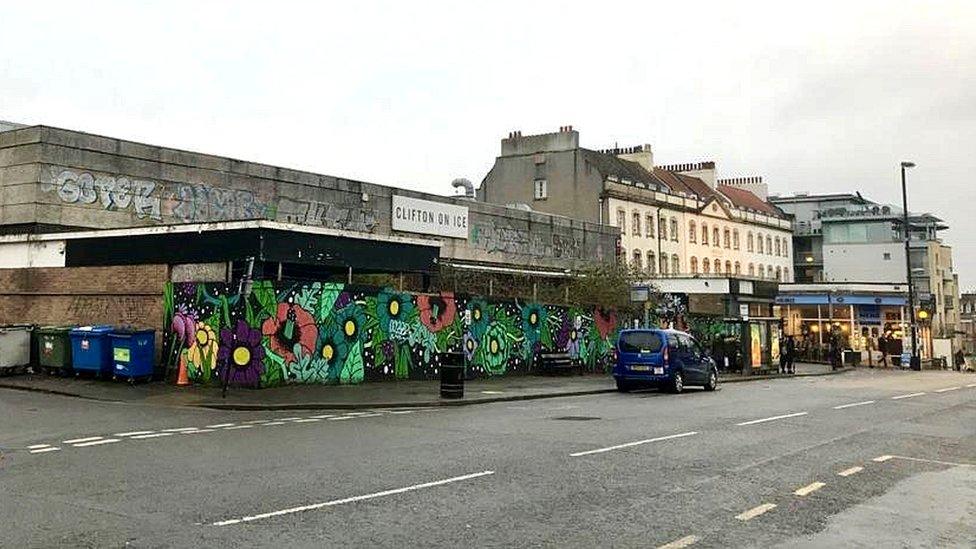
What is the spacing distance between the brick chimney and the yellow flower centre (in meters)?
49.5

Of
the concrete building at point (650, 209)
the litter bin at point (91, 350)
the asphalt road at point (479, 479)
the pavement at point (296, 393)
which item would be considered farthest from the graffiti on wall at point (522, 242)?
the asphalt road at point (479, 479)

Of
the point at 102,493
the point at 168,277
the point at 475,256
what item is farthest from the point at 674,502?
the point at 475,256

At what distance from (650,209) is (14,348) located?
4515 centimetres

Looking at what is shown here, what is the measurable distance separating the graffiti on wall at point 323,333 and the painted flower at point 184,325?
3cm

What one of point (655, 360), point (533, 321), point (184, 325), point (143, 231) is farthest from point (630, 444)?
point (533, 321)

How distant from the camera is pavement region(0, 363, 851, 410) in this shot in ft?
57.1

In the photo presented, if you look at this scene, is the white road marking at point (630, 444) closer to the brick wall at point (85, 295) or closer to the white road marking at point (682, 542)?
the white road marking at point (682, 542)

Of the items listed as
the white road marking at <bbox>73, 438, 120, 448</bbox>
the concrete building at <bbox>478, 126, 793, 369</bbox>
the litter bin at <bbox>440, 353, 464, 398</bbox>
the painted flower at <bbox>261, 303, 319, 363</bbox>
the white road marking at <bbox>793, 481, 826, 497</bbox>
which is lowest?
the white road marking at <bbox>793, 481, 826, 497</bbox>

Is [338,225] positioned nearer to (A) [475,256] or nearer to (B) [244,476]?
(A) [475,256]

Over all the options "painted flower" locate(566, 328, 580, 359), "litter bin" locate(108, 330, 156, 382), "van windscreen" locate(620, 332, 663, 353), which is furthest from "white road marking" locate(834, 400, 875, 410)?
"litter bin" locate(108, 330, 156, 382)

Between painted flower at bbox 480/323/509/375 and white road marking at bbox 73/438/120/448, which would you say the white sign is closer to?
painted flower at bbox 480/323/509/375

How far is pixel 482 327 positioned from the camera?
26391 millimetres

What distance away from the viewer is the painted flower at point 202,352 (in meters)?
20.2

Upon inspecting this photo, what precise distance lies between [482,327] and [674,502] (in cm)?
1857
